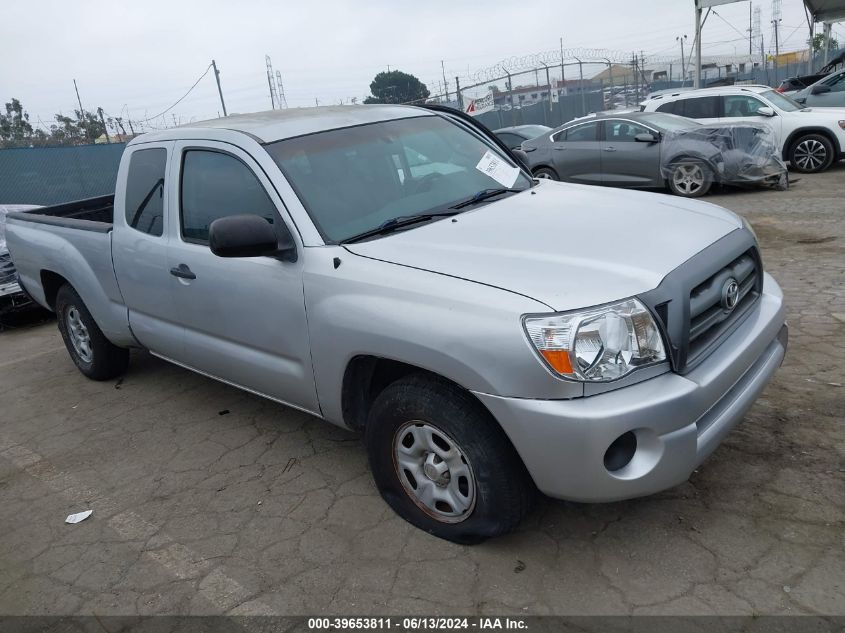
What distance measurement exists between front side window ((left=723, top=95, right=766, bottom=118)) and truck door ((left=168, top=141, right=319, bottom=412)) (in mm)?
10844

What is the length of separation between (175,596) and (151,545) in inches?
17.9

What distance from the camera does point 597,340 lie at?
2.42 m

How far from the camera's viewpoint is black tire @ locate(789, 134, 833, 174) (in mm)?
11586

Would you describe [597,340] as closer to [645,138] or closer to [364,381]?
[364,381]

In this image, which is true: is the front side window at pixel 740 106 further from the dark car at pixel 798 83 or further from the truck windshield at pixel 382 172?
the dark car at pixel 798 83

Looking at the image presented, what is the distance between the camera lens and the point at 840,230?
7605 millimetres

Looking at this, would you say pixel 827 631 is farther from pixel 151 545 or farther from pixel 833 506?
pixel 151 545

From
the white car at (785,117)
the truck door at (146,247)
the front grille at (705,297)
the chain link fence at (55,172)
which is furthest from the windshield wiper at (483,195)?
the chain link fence at (55,172)

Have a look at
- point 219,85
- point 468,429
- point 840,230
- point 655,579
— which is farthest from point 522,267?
point 219,85

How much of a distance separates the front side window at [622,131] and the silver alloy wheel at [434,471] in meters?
9.24

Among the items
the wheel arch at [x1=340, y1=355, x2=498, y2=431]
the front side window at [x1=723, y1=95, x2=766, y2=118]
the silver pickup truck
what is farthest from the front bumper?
the front side window at [x1=723, y1=95, x2=766, y2=118]

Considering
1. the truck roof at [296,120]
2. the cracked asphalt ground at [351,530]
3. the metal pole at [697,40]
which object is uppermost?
the metal pole at [697,40]

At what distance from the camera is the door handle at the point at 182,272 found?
12.4 ft

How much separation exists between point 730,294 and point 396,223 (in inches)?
57.4
